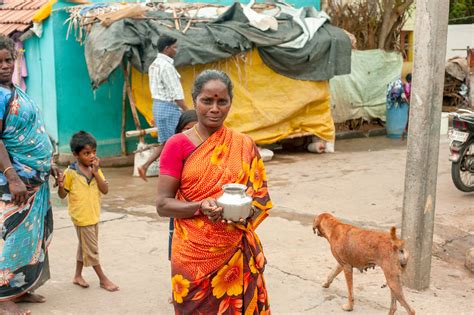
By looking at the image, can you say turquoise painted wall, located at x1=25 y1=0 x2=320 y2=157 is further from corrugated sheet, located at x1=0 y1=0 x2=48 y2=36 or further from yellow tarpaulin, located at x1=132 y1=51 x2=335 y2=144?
yellow tarpaulin, located at x1=132 y1=51 x2=335 y2=144

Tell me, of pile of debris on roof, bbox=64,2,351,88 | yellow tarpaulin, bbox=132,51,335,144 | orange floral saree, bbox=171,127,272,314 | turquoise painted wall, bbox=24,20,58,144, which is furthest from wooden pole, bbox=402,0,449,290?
turquoise painted wall, bbox=24,20,58,144

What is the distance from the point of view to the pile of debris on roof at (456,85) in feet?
54.3

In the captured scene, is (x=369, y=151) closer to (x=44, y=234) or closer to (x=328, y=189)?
(x=328, y=189)

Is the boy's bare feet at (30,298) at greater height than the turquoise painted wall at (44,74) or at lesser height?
lesser

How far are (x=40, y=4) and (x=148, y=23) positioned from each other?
1.97 metres

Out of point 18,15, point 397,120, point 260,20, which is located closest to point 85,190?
point 260,20

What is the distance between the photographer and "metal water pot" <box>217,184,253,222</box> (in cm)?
269

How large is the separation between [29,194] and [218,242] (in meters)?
1.75

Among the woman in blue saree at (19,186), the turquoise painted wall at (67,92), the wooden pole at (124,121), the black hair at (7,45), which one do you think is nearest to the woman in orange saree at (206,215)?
the woman in blue saree at (19,186)

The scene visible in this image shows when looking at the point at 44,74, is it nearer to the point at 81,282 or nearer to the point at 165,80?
the point at 165,80

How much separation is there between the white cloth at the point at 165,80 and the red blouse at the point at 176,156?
488 centimetres

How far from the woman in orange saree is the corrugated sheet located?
25.4 feet

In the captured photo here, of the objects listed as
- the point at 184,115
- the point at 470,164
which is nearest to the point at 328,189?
the point at 470,164

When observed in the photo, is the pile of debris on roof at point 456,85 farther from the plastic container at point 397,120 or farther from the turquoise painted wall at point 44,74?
the turquoise painted wall at point 44,74
